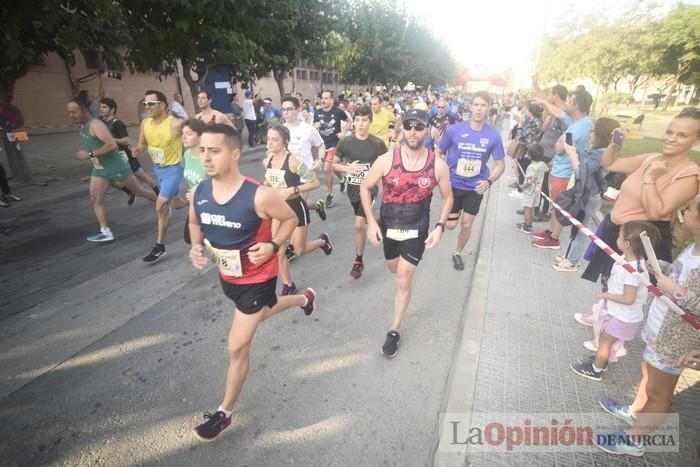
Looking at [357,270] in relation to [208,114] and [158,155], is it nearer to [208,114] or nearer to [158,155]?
[158,155]

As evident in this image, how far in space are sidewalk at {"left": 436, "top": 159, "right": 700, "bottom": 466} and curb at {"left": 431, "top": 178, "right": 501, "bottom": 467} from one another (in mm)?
11

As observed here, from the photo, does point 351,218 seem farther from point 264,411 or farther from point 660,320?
point 660,320

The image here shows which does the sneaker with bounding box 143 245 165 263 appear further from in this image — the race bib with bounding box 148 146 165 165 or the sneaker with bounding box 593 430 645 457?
the sneaker with bounding box 593 430 645 457

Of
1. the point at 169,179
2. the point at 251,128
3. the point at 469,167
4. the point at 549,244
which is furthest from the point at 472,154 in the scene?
the point at 251,128

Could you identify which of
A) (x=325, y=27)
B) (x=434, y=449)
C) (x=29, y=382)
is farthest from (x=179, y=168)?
(x=325, y=27)

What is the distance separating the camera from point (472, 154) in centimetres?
481

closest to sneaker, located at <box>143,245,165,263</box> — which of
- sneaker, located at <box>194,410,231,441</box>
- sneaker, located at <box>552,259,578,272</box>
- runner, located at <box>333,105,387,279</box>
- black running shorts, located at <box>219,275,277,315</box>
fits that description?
runner, located at <box>333,105,387,279</box>

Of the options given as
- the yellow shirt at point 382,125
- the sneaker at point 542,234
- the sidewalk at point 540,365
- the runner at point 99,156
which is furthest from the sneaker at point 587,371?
the runner at point 99,156

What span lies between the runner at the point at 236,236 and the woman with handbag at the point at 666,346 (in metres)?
2.46

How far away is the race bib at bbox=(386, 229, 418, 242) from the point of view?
11.1 feet

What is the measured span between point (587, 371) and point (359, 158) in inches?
137

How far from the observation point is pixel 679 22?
21.5 m

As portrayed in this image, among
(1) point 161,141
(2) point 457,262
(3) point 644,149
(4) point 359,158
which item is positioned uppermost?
(1) point 161,141

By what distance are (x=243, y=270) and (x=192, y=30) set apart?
10.8 metres
